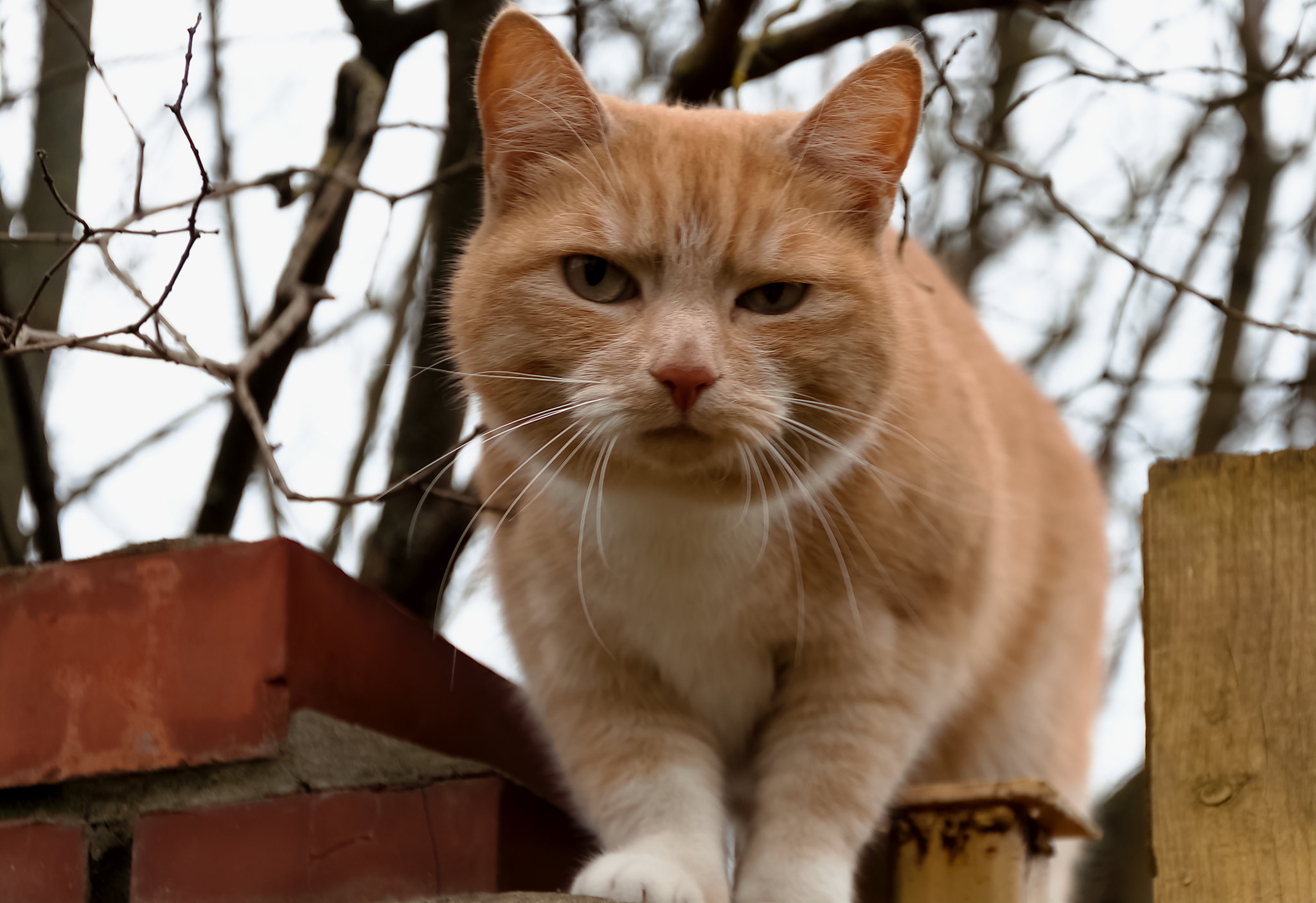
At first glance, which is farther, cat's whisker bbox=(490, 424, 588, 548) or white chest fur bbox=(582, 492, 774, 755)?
white chest fur bbox=(582, 492, 774, 755)

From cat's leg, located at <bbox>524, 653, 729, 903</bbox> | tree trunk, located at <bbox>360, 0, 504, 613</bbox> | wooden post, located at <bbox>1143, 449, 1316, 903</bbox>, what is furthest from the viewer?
tree trunk, located at <bbox>360, 0, 504, 613</bbox>

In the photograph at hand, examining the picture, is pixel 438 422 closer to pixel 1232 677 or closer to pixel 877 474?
pixel 877 474

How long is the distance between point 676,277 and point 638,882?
0.74 meters

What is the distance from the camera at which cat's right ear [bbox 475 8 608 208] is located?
1.72 m

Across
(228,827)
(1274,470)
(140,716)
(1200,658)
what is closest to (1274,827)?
(1200,658)

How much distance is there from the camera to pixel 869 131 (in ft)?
5.94

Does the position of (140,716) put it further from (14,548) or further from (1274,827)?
(1274,827)

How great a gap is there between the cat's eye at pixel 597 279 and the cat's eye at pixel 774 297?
0.15m

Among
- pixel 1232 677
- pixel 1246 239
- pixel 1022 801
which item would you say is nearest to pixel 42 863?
pixel 1022 801

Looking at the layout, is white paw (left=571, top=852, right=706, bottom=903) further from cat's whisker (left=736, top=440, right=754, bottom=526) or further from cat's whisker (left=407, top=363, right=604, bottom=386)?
cat's whisker (left=407, top=363, right=604, bottom=386)

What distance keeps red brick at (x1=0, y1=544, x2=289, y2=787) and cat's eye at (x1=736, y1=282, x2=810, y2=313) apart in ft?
2.22

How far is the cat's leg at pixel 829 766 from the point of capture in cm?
172

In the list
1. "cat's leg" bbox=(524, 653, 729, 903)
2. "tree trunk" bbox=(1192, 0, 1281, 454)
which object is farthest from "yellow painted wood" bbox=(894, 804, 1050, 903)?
"tree trunk" bbox=(1192, 0, 1281, 454)

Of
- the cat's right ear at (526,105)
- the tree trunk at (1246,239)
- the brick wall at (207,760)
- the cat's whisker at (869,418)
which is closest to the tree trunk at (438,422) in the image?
the cat's right ear at (526,105)
